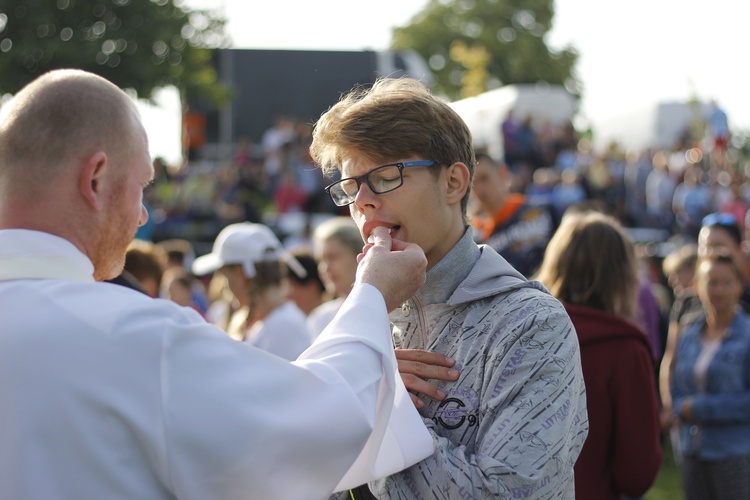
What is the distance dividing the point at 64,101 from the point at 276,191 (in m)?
14.9

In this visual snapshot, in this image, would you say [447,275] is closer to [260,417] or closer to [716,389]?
[260,417]

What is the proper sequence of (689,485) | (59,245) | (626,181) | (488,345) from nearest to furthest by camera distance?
(59,245) < (488,345) < (689,485) < (626,181)

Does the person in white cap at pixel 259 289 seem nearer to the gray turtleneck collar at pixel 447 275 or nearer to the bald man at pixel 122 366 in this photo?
the gray turtleneck collar at pixel 447 275

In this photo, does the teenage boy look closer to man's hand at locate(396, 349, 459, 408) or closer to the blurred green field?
man's hand at locate(396, 349, 459, 408)

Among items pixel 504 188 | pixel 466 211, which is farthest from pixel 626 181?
pixel 466 211

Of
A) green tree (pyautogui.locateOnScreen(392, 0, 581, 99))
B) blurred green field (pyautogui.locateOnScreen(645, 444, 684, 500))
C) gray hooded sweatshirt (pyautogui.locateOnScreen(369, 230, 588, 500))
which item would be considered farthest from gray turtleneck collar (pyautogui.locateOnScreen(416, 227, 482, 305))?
green tree (pyautogui.locateOnScreen(392, 0, 581, 99))

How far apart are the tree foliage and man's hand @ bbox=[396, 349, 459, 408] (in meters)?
16.6

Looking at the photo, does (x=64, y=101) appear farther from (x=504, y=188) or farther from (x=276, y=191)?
(x=276, y=191)

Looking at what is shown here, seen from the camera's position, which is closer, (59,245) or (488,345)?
(59,245)

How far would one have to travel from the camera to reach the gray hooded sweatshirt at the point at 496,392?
2.08 metres

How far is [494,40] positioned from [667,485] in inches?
1769

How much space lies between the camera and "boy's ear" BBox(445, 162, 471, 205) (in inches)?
95.5

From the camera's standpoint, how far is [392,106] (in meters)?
2.36

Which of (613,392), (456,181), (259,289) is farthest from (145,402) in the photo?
(259,289)
